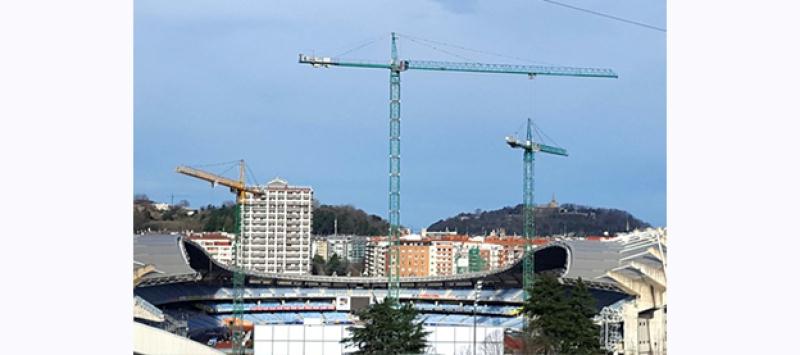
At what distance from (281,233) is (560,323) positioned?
1055 inches

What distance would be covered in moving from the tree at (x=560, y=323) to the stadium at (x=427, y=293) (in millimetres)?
633

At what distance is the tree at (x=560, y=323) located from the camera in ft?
39.5

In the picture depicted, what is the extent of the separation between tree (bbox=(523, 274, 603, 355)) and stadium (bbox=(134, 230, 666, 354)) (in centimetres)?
63

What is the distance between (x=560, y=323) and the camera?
1234 centimetres

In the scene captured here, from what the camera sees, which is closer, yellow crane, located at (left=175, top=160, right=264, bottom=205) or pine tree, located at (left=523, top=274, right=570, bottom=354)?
pine tree, located at (left=523, top=274, right=570, bottom=354)

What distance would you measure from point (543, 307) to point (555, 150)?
53.2 ft

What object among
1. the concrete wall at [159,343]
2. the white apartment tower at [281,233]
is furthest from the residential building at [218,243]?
the concrete wall at [159,343]

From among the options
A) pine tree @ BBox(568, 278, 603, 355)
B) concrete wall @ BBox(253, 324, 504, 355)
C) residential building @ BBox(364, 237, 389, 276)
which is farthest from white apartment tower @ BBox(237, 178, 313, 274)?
pine tree @ BBox(568, 278, 603, 355)

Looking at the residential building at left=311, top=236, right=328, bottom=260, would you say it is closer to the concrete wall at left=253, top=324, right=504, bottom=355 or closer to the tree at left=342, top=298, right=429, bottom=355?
the concrete wall at left=253, top=324, right=504, bottom=355

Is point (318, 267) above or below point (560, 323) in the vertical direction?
above

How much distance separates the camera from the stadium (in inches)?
717

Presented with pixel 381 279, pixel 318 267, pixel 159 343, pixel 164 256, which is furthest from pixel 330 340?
pixel 318 267

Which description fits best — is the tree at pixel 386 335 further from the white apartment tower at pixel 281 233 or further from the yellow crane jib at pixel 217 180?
the white apartment tower at pixel 281 233

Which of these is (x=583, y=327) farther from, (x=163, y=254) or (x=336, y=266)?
(x=336, y=266)
